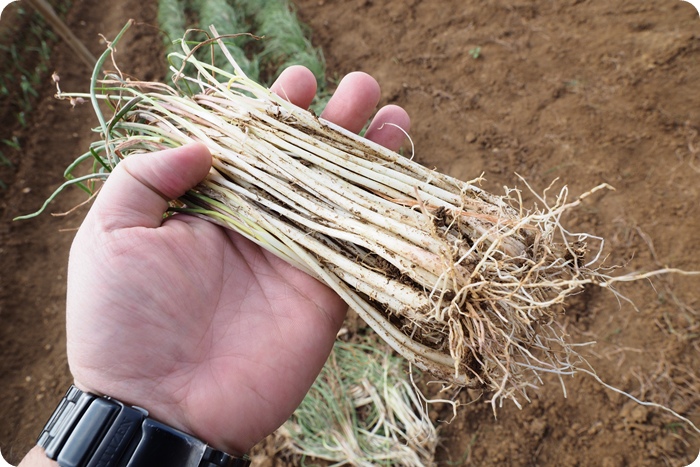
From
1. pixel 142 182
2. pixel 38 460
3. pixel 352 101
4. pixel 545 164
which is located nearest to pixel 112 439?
pixel 38 460

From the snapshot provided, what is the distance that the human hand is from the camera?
4.53 feet

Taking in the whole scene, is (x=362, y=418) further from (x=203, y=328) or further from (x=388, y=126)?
(x=388, y=126)

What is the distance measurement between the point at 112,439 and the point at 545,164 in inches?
110

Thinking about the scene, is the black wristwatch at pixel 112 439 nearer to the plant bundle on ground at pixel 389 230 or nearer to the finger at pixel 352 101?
the plant bundle on ground at pixel 389 230

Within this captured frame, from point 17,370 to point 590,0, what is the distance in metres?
4.94

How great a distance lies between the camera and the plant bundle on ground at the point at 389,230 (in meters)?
1.29

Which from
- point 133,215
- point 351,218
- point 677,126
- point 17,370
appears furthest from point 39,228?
point 677,126

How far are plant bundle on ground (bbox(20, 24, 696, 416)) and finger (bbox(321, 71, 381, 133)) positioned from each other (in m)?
0.37

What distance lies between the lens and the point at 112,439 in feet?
4.13

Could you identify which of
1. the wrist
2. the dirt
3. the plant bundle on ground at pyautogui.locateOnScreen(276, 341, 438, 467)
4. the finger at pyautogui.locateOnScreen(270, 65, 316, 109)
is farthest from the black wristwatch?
the finger at pyautogui.locateOnScreen(270, 65, 316, 109)

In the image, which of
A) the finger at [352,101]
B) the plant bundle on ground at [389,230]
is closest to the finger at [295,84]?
the finger at [352,101]

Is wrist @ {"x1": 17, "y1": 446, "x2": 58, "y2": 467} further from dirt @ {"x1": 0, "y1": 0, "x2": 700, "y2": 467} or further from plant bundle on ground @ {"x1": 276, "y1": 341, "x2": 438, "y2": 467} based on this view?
dirt @ {"x1": 0, "y1": 0, "x2": 700, "y2": 467}

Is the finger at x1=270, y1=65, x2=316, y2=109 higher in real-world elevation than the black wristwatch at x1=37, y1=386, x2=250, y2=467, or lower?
higher

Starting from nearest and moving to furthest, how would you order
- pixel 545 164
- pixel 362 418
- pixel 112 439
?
1. pixel 112 439
2. pixel 362 418
3. pixel 545 164
